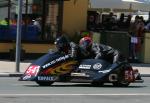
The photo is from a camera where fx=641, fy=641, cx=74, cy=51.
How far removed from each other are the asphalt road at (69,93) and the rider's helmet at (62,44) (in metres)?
1.03

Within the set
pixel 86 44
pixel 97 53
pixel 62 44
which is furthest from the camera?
pixel 97 53

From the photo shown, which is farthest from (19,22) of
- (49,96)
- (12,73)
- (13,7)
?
(49,96)

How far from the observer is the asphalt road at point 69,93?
13734mm

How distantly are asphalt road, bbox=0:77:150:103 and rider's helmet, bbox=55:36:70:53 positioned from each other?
3.39ft

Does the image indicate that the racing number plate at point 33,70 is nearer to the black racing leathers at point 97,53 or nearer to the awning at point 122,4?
the black racing leathers at point 97,53

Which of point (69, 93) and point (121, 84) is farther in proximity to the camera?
point (121, 84)

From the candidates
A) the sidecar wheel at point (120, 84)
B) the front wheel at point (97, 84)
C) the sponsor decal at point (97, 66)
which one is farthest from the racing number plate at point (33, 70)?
the sidecar wheel at point (120, 84)

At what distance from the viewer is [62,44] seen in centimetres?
1748

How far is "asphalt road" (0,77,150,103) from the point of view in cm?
1373

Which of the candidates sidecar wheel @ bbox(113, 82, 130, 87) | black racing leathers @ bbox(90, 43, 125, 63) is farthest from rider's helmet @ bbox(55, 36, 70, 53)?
sidecar wheel @ bbox(113, 82, 130, 87)

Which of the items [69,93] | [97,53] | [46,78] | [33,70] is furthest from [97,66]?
[69,93]

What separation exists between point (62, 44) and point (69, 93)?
2.49 metres

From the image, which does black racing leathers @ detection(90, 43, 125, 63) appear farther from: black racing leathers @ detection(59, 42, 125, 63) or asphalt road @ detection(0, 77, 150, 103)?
asphalt road @ detection(0, 77, 150, 103)

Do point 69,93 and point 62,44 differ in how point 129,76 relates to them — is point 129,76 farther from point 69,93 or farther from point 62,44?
point 69,93
